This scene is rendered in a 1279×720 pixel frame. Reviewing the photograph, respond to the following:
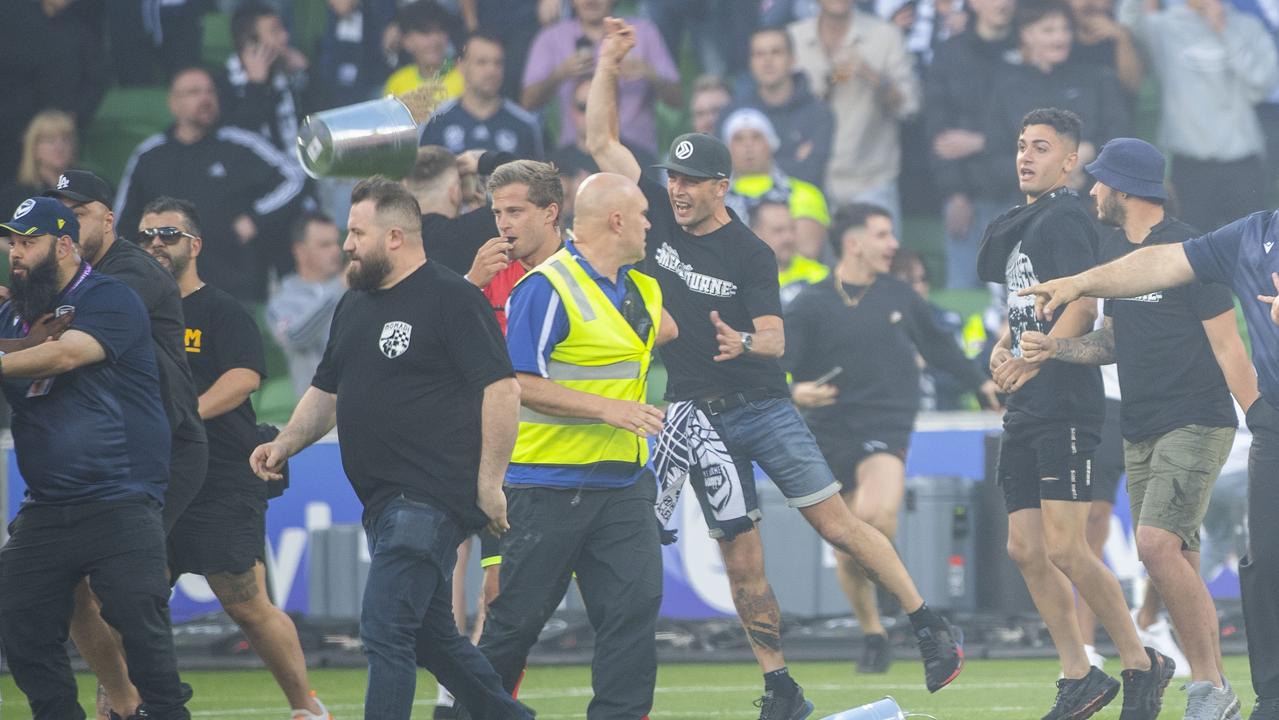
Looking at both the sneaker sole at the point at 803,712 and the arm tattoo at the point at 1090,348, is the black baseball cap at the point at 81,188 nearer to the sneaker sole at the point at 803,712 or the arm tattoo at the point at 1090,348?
the sneaker sole at the point at 803,712

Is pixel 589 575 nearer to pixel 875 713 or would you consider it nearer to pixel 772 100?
pixel 875 713

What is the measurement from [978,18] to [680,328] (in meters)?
7.32

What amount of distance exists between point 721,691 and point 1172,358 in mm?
3569

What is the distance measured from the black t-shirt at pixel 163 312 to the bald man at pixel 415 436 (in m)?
1.18

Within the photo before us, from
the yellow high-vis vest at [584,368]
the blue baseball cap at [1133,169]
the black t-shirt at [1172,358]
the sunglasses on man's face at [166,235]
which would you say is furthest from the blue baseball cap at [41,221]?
the black t-shirt at [1172,358]

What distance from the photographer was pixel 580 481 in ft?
23.0

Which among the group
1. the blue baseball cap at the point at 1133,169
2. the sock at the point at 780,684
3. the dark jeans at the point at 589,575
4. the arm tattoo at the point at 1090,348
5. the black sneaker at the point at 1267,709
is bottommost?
the sock at the point at 780,684

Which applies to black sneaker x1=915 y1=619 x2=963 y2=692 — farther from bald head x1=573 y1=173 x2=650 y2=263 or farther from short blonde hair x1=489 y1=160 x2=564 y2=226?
short blonde hair x1=489 y1=160 x2=564 y2=226

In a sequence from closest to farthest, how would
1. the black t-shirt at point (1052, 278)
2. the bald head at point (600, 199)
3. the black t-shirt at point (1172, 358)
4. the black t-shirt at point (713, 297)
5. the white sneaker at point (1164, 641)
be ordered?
the bald head at point (600, 199)
the black t-shirt at point (1172, 358)
the black t-shirt at point (1052, 278)
the black t-shirt at point (713, 297)
the white sneaker at point (1164, 641)

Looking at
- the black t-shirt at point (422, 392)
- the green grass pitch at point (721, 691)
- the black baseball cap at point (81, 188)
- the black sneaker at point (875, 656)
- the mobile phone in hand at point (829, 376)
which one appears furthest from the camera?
the mobile phone in hand at point (829, 376)

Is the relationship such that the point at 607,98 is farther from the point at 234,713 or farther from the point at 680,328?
the point at 234,713

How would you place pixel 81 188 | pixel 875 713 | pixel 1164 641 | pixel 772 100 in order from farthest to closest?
pixel 772 100 → pixel 1164 641 → pixel 81 188 → pixel 875 713

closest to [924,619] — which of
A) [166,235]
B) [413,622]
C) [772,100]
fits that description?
[413,622]

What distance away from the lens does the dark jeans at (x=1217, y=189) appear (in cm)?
1483
